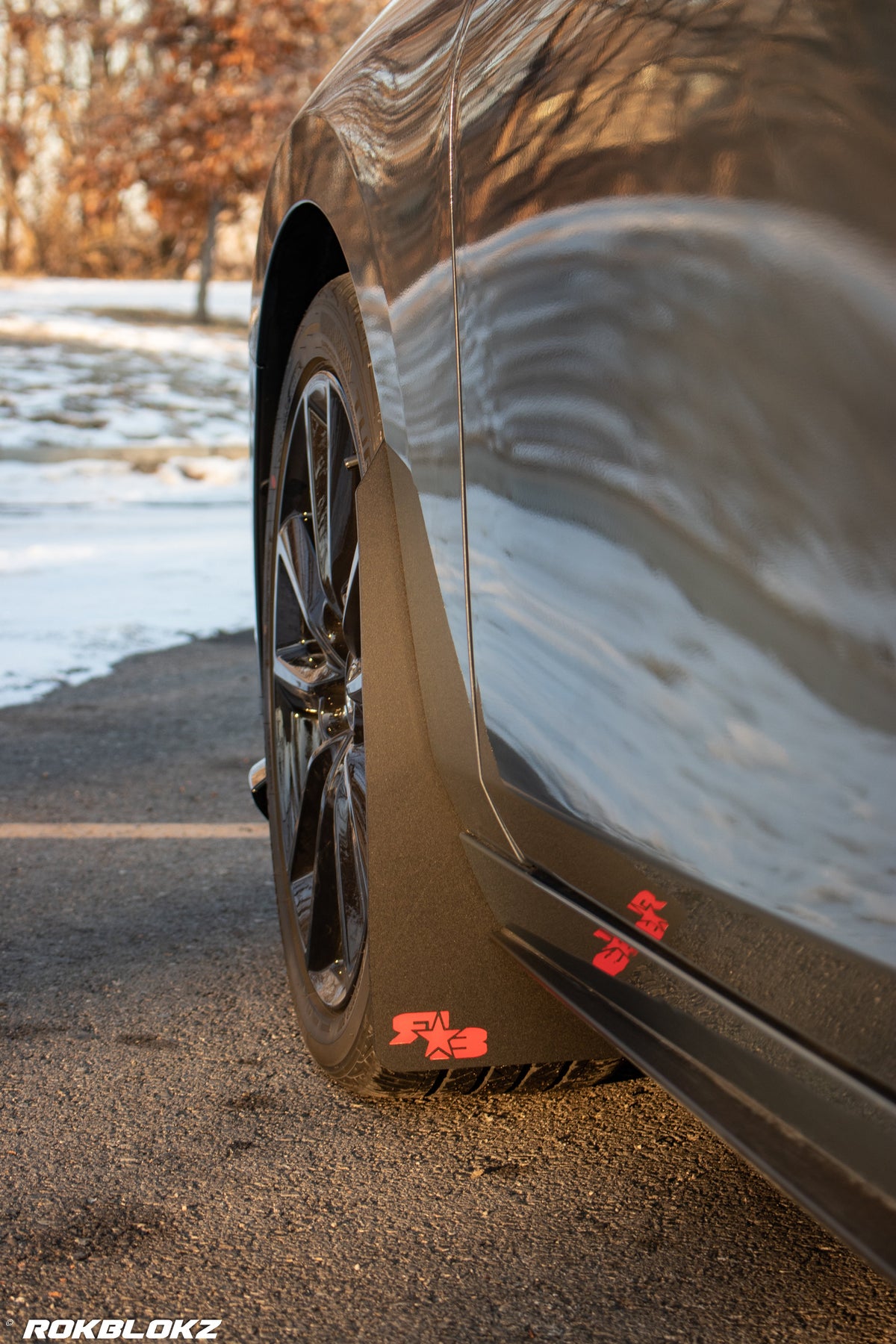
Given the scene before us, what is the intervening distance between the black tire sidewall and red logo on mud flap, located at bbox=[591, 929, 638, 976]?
0.47 meters

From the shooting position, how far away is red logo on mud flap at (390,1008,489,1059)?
5.77 feet

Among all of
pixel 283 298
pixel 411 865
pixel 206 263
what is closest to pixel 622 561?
pixel 411 865

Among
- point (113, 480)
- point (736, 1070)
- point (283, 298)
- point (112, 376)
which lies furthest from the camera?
point (112, 376)

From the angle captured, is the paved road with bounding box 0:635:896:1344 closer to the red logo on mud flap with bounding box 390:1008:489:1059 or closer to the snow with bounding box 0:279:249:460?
the red logo on mud flap with bounding box 390:1008:489:1059

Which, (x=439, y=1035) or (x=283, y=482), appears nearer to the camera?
(x=439, y=1035)

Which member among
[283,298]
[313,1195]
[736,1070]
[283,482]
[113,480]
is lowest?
[113,480]

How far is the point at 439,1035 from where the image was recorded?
177 centimetres

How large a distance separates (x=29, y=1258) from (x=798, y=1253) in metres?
0.90

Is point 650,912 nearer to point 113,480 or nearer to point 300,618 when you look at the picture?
point 300,618

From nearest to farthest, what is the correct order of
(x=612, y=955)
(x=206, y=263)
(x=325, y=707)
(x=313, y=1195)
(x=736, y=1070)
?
(x=736, y=1070), (x=612, y=955), (x=313, y=1195), (x=325, y=707), (x=206, y=263)

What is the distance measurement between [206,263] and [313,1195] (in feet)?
75.0

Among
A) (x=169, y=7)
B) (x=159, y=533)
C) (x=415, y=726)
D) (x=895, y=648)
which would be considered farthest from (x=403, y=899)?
(x=169, y=7)

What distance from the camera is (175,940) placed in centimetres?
269

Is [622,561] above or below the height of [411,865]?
above
